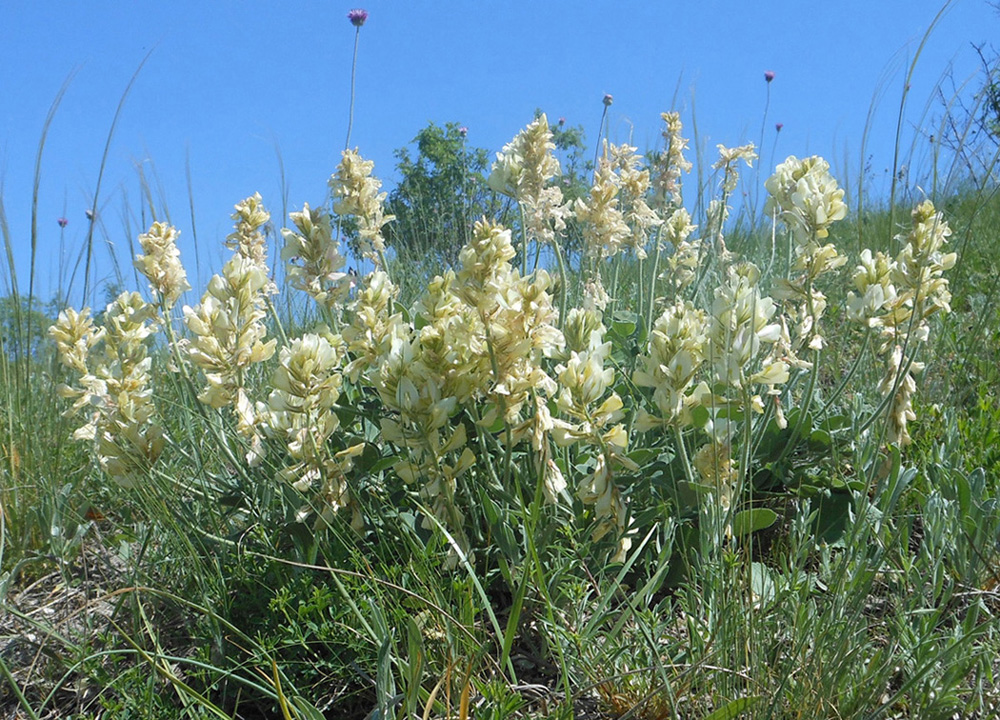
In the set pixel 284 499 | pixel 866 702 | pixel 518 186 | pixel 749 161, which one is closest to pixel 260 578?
pixel 284 499

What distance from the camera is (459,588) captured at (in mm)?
1615

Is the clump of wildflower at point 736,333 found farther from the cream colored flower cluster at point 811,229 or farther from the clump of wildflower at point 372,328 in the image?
the clump of wildflower at point 372,328

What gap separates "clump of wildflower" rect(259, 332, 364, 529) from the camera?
166cm

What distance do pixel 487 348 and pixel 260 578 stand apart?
2.53 ft

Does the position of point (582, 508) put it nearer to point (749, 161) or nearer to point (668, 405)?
point (668, 405)

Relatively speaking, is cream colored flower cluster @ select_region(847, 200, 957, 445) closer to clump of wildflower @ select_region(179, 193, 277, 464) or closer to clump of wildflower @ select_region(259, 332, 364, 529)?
clump of wildflower @ select_region(259, 332, 364, 529)

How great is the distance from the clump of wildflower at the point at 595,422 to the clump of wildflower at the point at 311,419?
47 centimetres

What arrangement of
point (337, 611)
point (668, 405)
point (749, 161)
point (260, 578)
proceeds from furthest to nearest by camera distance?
point (749, 161) < point (260, 578) < point (337, 611) < point (668, 405)

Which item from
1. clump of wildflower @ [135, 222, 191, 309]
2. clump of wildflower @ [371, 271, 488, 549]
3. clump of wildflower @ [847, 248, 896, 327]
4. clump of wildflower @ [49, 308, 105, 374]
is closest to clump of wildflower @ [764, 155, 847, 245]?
clump of wildflower @ [847, 248, 896, 327]

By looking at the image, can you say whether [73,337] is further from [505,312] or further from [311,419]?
[505,312]

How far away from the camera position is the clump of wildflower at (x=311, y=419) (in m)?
1.66

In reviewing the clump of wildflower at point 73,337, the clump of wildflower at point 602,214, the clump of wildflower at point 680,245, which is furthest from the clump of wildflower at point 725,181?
the clump of wildflower at point 73,337

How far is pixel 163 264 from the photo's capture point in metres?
2.18

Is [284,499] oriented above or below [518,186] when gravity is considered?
below
